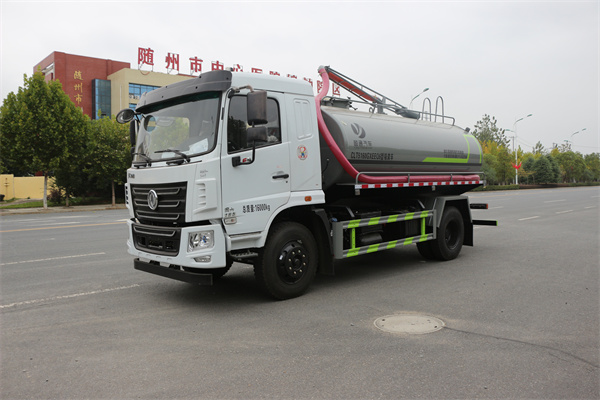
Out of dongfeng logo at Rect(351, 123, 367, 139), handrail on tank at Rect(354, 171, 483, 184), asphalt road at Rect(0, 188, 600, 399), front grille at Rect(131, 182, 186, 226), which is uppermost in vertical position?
dongfeng logo at Rect(351, 123, 367, 139)

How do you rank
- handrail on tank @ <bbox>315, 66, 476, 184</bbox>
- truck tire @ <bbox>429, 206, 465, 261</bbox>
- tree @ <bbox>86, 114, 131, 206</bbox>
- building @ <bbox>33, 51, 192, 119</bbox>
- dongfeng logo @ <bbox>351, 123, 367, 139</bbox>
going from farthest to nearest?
building @ <bbox>33, 51, 192, 119</bbox> < tree @ <bbox>86, 114, 131, 206</bbox> < truck tire @ <bbox>429, 206, 465, 261</bbox> < dongfeng logo @ <bbox>351, 123, 367, 139</bbox> < handrail on tank @ <bbox>315, 66, 476, 184</bbox>

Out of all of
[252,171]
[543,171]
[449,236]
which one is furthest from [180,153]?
[543,171]

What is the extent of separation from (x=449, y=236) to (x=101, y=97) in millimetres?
58185

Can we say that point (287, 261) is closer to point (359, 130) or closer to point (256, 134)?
point (256, 134)

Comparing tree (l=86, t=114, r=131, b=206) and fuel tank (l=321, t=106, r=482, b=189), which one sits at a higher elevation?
tree (l=86, t=114, r=131, b=206)

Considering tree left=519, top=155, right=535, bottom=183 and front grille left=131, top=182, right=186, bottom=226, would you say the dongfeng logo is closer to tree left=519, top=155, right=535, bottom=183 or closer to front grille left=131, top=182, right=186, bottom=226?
front grille left=131, top=182, right=186, bottom=226

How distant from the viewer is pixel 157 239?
19.2ft

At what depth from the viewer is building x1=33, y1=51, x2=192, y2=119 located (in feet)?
186

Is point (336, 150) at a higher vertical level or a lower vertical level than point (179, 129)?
lower

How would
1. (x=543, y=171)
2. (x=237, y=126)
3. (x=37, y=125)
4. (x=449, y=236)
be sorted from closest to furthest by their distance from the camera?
(x=237, y=126) < (x=449, y=236) < (x=37, y=125) < (x=543, y=171)

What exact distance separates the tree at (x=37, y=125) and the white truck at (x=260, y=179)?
23979 millimetres

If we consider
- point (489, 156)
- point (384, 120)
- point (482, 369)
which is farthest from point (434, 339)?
point (489, 156)

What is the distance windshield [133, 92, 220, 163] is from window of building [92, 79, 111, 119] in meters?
57.2

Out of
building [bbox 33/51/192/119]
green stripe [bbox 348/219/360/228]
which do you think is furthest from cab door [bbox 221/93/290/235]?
building [bbox 33/51/192/119]
